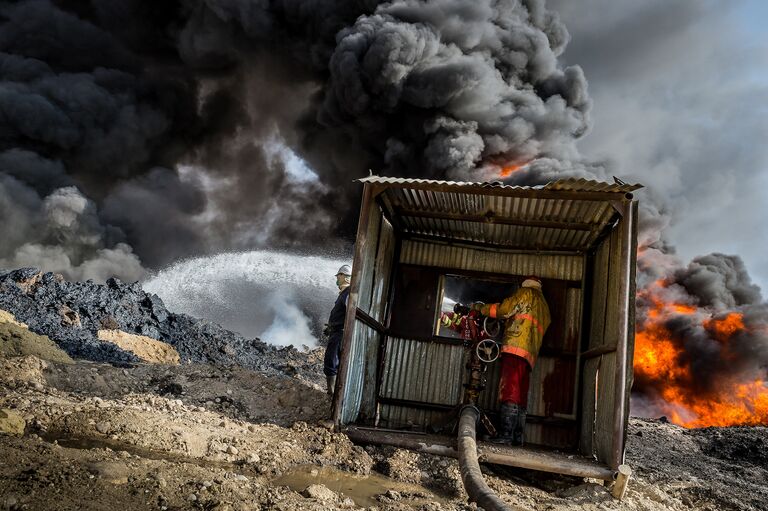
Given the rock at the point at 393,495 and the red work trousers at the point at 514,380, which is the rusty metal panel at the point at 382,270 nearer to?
the red work trousers at the point at 514,380

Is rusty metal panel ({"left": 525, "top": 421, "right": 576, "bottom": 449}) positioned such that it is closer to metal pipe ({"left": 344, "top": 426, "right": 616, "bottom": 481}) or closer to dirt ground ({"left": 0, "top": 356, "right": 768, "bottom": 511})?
dirt ground ({"left": 0, "top": 356, "right": 768, "bottom": 511})

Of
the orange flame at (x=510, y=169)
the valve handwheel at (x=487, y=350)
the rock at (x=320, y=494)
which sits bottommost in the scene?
the rock at (x=320, y=494)

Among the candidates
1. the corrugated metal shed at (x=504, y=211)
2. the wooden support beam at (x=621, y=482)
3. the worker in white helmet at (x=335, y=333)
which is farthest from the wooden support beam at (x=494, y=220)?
the wooden support beam at (x=621, y=482)

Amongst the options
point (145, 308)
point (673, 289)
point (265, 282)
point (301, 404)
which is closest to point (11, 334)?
point (301, 404)

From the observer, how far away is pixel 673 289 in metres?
22.9

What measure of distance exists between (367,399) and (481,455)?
220 cm

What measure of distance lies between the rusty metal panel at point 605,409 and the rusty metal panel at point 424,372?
1.93 meters

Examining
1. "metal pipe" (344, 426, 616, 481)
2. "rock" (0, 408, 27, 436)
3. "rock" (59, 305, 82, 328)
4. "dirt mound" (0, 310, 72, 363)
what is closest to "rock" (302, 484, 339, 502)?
"metal pipe" (344, 426, 616, 481)

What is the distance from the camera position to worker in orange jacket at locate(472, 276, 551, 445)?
6.09 m

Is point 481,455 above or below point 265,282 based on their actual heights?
below

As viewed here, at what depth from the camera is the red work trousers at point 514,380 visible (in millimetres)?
6102

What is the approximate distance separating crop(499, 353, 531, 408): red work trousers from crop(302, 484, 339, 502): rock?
311 cm

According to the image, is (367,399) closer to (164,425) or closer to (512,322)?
(512,322)

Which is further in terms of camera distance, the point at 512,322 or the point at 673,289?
the point at 673,289
